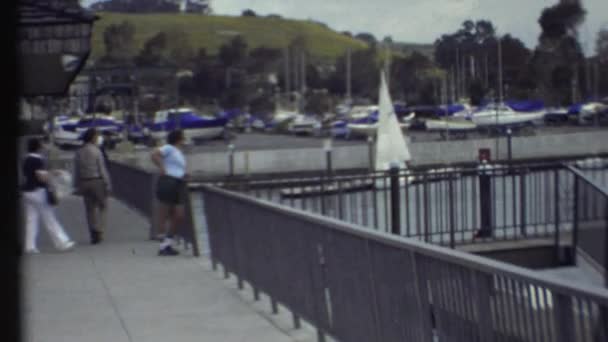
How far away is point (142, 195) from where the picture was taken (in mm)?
21719

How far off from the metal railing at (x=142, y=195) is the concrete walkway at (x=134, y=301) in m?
0.44

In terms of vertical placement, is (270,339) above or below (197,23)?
below

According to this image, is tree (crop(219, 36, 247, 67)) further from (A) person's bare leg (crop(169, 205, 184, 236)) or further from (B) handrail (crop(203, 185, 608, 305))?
(B) handrail (crop(203, 185, 608, 305))

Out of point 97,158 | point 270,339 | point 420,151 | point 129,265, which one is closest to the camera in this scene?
point 270,339

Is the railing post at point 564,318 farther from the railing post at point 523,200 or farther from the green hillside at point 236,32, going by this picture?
the green hillside at point 236,32

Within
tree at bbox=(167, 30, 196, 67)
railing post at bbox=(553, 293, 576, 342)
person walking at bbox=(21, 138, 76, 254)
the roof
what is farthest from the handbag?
tree at bbox=(167, 30, 196, 67)

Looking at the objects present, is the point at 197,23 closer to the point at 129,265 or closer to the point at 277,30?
the point at 277,30

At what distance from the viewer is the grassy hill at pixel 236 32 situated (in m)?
50.8

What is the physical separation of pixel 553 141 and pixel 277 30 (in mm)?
45143

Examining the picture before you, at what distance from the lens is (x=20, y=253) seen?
→ 15.4m

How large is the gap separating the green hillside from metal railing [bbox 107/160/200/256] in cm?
1938

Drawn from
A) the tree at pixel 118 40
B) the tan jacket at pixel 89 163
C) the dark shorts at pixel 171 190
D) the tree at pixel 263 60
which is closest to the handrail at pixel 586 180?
the dark shorts at pixel 171 190

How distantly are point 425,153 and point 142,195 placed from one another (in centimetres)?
602

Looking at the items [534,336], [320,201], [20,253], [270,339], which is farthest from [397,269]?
[20,253]
